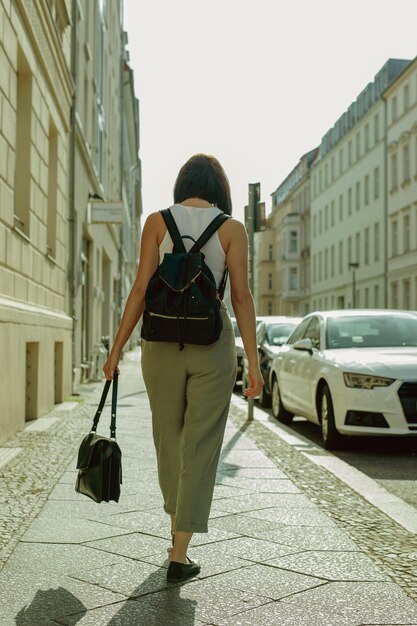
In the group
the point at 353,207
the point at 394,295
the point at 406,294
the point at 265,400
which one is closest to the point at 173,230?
the point at 265,400

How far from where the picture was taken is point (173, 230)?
4012mm

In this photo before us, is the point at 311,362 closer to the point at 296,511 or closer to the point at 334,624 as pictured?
the point at 296,511

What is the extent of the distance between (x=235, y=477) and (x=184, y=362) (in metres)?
3.04

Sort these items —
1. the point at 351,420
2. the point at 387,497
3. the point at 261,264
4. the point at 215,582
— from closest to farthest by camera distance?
the point at 215,582 → the point at 387,497 → the point at 351,420 → the point at 261,264

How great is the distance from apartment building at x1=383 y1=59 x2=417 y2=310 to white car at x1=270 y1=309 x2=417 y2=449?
121ft

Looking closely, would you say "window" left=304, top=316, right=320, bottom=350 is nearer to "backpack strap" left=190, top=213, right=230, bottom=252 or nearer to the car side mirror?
the car side mirror

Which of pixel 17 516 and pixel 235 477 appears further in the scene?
pixel 235 477

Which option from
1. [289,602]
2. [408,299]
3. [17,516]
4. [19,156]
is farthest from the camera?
[408,299]

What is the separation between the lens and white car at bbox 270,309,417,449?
8.52 meters

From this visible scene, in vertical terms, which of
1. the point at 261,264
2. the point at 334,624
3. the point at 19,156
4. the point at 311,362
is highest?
the point at 261,264

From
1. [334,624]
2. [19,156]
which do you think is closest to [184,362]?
[334,624]

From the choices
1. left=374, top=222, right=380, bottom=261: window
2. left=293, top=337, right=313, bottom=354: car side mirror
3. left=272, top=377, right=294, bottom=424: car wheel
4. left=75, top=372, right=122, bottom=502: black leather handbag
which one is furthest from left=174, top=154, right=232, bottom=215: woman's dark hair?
left=374, top=222, right=380, bottom=261: window

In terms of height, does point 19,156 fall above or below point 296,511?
above

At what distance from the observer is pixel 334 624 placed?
3.40m
